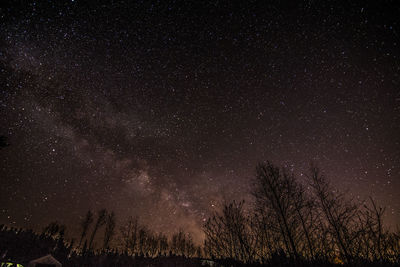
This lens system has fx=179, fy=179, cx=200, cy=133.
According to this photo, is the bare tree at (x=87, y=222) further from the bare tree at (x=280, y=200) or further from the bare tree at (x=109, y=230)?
the bare tree at (x=280, y=200)

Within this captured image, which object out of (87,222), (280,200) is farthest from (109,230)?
(280,200)

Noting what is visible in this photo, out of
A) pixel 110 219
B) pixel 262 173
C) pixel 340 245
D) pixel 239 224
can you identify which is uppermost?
pixel 110 219

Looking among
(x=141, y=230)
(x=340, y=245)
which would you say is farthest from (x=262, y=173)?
(x=141, y=230)

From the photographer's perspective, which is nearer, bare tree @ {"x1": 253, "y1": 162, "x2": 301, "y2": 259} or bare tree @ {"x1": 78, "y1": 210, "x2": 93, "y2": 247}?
bare tree @ {"x1": 253, "y1": 162, "x2": 301, "y2": 259}

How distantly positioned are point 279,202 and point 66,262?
3008 cm

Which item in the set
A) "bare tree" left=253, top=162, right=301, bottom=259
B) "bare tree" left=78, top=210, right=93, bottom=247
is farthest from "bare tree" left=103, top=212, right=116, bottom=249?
"bare tree" left=253, top=162, right=301, bottom=259

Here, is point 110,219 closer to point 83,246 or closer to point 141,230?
point 83,246

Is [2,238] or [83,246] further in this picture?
[83,246]

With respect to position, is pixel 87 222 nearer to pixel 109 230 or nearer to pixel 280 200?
pixel 109 230

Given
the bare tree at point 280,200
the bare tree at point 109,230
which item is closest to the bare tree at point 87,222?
the bare tree at point 109,230

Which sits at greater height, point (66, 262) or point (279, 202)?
point (279, 202)

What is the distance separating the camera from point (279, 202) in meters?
12.4

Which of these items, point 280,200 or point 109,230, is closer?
point 280,200

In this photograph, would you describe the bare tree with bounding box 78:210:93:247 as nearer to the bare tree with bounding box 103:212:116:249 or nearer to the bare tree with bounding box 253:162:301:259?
the bare tree with bounding box 103:212:116:249
